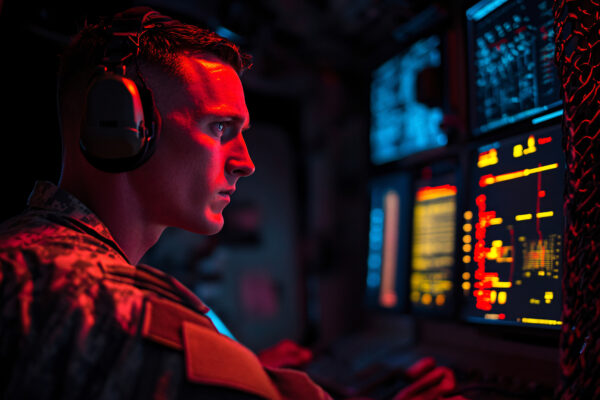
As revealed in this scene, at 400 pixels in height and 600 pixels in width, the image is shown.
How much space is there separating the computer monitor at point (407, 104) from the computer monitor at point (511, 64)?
226 mm

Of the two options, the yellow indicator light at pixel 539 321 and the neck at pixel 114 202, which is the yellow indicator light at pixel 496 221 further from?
the neck at pixel 114 202

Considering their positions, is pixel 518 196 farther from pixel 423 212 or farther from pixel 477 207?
pixel 423 212

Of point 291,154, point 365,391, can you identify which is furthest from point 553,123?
point 291,154

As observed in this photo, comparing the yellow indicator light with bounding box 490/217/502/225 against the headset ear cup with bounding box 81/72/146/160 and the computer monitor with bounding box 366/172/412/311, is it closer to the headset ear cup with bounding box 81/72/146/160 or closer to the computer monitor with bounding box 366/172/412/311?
the computer monitor with bounding box 366/172/412/311

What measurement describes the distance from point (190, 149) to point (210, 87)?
12 centimetres

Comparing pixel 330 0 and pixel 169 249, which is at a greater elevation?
pixel 330 0

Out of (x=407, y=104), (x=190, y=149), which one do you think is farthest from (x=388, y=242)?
(x=190, y=149)

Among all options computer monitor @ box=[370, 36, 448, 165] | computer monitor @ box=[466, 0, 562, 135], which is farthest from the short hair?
computer monitor @ box=[370, 36, 448, 165]

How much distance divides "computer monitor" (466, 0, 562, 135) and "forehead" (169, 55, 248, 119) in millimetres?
637

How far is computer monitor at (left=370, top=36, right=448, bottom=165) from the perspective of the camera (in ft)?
4.19

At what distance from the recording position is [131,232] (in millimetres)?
697

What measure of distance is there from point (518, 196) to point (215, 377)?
28.9 inches

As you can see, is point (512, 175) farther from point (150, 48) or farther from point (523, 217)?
point (150, 48)

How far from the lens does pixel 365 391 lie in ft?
3.26
